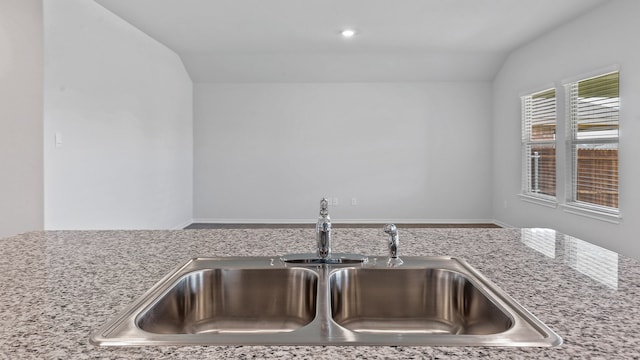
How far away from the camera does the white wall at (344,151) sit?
7074 mm

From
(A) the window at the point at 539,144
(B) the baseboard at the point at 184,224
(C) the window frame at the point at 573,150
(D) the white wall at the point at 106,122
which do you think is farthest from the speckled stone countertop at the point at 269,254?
(B) the baseboard at the point at 184,224

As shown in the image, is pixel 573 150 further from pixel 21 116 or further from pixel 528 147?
pixel 21 116

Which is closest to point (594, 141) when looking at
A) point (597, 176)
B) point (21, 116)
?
point (597, 176)

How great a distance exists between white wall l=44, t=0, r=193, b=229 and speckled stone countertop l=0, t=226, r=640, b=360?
2473mm

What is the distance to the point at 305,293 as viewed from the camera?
104cm

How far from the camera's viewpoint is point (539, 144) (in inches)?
219

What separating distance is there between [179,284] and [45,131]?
10.2 feet

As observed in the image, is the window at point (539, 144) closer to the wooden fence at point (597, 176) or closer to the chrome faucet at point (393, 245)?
the wooden fence at point (597, 176)

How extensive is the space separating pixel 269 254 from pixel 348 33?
456cm

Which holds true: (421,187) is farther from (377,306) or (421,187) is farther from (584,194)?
(377,306)

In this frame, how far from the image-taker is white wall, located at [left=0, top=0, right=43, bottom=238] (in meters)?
2.88

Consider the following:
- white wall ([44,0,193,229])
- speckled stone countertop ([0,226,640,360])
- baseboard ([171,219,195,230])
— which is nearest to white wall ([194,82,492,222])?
baseboard ([171,219,195,230])

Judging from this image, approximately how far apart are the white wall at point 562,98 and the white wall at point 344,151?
55 centimetres

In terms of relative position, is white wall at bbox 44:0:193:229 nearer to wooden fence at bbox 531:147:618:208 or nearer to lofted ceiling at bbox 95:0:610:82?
lofted ceiling at bbox 95:0:610:82
